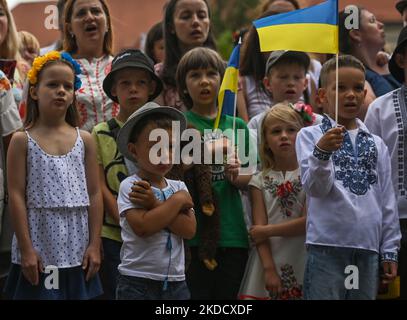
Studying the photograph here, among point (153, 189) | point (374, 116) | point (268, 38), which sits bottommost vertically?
point (153, 189)

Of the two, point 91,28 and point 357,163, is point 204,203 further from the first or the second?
point 91,28

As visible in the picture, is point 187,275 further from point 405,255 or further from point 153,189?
point 405,255

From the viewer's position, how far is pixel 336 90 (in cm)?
534

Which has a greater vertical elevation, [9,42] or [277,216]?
[9,42]

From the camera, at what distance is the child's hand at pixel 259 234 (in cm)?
575

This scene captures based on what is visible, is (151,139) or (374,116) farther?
(374,116)

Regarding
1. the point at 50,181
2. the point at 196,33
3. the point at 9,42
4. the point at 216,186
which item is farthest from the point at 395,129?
the point at 9,42

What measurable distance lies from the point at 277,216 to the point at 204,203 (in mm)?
481

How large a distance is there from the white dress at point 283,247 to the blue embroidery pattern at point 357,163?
1.46 feet

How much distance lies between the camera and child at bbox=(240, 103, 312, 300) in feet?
18.8

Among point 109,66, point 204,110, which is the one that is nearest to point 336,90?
point 204,110

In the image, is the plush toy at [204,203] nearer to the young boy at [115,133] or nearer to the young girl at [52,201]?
the young boy at [115,133]

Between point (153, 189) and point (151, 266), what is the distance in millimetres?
429

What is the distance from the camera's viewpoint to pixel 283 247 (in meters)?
5.80
